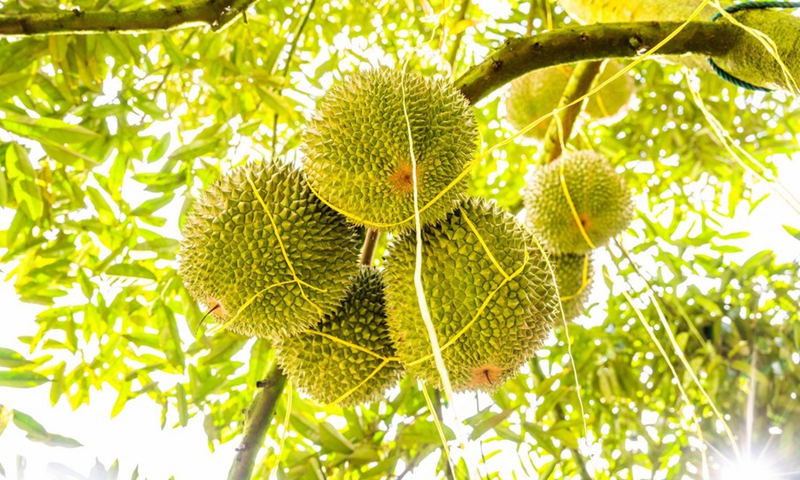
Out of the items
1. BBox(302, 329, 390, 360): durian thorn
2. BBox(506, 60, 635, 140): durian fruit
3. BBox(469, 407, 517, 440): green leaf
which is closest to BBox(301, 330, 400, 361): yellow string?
BBox(302, 329, 390, 360): durian thorn

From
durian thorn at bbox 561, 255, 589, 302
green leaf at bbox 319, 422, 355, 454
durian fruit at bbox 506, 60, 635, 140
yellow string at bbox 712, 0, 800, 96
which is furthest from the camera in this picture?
durian fruit at bbox 506, 60, 635, 140

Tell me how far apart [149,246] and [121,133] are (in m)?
0.28

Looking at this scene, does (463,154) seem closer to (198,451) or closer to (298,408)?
(298,408)

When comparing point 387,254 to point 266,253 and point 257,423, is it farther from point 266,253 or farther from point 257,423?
point 257,423

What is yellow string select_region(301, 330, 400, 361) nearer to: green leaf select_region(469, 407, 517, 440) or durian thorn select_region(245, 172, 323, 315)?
durian thorn select_region(245, 172, 323, 315)

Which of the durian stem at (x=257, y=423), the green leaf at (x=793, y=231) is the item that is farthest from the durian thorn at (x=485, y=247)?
the green leaf at (x=793, y=231)

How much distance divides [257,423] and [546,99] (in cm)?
142

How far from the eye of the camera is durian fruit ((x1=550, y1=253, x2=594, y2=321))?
1710 mm

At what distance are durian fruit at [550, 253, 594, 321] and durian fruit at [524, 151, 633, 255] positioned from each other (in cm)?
→ 4

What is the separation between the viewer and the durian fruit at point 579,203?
1.72 metres

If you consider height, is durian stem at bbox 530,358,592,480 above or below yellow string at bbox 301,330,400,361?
below

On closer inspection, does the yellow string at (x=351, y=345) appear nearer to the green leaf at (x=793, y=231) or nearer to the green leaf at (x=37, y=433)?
the green leaf at (x=37, y=433)

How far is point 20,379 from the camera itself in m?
1.19

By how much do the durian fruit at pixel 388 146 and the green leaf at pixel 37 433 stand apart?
0.68 m
